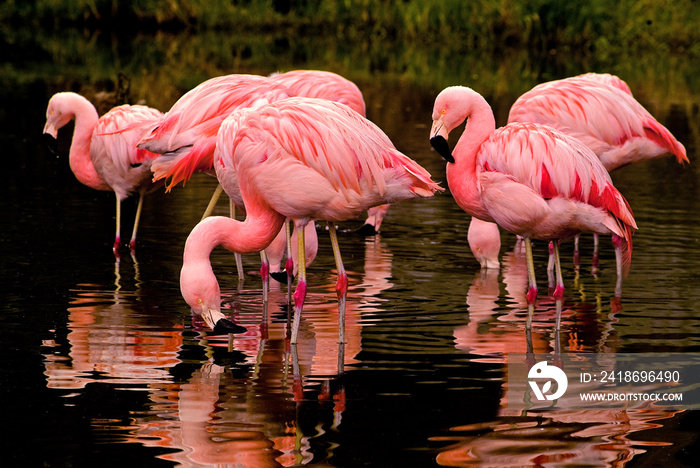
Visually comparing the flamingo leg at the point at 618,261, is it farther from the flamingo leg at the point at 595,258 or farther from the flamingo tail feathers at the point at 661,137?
the flamingo tail feathers at the point at 661,137

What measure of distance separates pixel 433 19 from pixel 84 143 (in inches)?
832

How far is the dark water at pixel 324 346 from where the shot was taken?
4.04 m

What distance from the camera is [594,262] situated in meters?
7.46

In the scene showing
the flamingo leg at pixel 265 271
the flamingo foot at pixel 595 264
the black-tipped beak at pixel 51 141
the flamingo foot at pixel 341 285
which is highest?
the black-tipped beak at pixel 51 141

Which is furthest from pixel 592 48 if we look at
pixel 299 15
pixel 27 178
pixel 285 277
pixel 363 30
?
pixel 285 277

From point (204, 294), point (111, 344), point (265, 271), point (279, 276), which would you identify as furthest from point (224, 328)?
point (279, 276)

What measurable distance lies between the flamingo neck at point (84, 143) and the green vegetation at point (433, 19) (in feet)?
62.1

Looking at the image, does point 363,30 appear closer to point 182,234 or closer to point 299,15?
point 299,15

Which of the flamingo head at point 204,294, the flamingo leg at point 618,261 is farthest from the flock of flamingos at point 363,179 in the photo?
the flamingo leg at point 618,261

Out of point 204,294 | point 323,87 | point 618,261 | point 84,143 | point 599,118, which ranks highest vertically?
point 323,87

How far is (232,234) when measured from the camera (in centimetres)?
521

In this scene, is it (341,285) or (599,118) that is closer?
(341,285)

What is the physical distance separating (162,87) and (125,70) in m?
3.54

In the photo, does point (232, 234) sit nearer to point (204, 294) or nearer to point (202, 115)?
point (204, 294)
